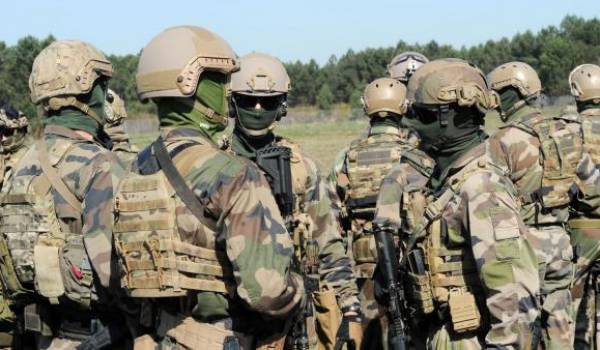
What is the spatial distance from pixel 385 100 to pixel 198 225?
5287 mm

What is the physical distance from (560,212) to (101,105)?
4253 millimetres

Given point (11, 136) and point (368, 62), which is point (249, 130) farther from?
point (368, 62)

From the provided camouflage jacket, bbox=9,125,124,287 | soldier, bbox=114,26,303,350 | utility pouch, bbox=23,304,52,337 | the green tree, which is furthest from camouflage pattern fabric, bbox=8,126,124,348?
the green tree

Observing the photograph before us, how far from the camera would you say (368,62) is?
315ft

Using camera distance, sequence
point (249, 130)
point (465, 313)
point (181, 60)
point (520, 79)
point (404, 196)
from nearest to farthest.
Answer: point (181, 60), point (465, 313), point (404, 196), point (249, 130), point (520, 79)

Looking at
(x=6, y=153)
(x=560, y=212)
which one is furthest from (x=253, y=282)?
(x=6, y=153)

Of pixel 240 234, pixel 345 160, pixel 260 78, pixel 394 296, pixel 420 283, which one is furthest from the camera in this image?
pixel 345 160

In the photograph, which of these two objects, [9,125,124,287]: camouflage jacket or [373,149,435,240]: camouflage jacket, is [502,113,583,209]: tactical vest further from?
[9,125,124,287]: camouflage jacket

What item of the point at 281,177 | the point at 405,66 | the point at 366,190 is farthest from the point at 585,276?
the point at 281,177

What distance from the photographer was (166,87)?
4461 mm

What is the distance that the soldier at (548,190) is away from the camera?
26.2 feet

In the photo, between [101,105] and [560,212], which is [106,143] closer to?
[101,105]

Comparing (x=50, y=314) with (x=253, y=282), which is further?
(x=50, y=314)

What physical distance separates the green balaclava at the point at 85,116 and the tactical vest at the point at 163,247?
171 centimetres
